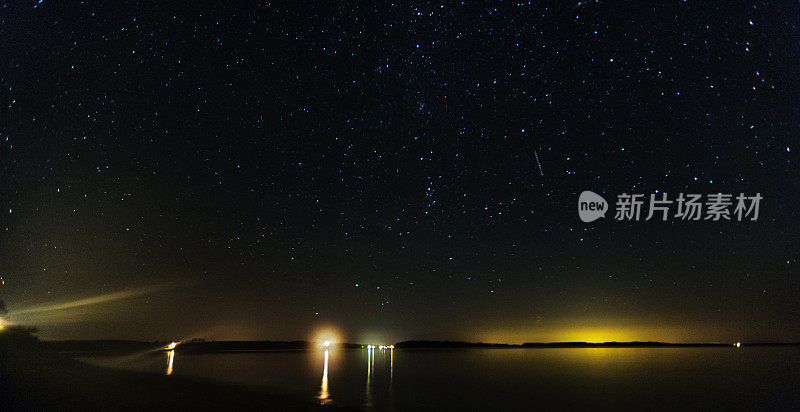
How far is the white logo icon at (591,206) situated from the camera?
59.9 feet

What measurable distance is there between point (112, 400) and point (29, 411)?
3.60 meters

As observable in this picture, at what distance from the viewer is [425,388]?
1066 inches

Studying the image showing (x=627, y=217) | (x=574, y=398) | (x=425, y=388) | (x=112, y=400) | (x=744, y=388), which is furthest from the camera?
(x=744, y=388)

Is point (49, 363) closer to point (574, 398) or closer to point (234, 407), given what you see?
point (234, 407)

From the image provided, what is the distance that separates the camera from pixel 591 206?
18.4 metres

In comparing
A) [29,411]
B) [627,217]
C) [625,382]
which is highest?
[627,217]

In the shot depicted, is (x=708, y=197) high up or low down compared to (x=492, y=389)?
up

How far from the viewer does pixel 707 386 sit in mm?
30562

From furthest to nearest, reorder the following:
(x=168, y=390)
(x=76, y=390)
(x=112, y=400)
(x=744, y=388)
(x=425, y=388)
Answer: (x=744, y=388)
(x=425, y=388)
(x=168, y=390)
(x=76, y=390)
(x=112, y=400)

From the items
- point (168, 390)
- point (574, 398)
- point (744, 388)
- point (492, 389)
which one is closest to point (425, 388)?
point (492, 389)

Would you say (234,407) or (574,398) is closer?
(234,407)

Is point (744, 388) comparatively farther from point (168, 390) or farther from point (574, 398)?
point (168, 390)

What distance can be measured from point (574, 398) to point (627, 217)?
10463 mm

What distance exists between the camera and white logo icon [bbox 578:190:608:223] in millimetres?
18250
